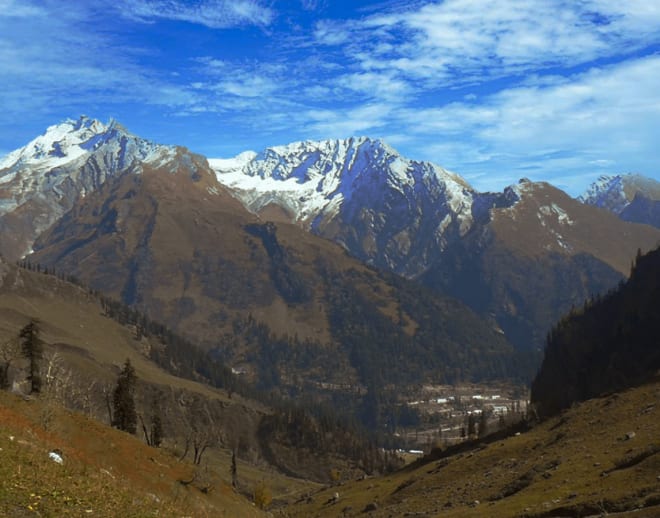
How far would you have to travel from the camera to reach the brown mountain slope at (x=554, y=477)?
55.4m


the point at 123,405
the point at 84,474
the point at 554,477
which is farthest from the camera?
the point at 123,405

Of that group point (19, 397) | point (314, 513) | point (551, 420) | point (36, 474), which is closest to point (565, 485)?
point (36, 474)

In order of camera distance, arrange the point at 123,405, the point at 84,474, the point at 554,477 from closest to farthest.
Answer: the point at 84,474, the point at 554,477, the point at 123,405

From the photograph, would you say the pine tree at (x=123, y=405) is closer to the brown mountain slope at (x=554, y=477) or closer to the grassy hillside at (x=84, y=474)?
the brown mountain slope at (x=554, y=477)

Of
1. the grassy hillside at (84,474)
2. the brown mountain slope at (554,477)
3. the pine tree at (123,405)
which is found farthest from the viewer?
the pine tree at (123,405)

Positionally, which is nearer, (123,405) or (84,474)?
(84,474)

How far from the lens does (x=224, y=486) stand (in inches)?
3211

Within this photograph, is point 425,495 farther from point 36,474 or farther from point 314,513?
point 36,474

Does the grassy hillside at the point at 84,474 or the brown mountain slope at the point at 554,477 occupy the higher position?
the grassy hillside at the point at 84,474

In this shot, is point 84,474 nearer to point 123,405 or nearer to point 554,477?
point 554,477

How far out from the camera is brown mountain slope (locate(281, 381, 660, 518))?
55406mm

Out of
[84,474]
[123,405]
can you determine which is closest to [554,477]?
[84,474]

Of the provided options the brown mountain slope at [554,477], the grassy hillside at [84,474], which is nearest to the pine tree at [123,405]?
the brown mountain slope at [554,477]

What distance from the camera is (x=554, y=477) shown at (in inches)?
2936
